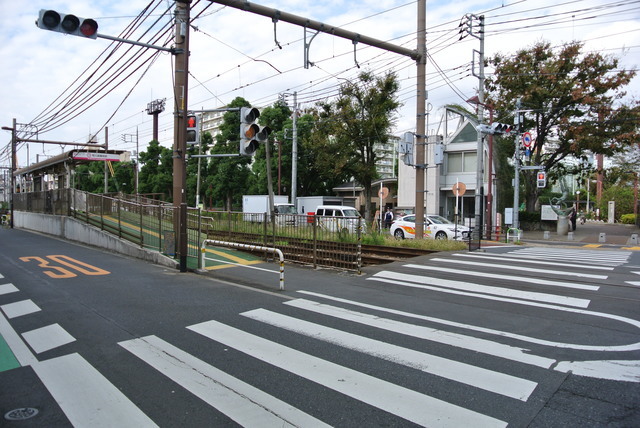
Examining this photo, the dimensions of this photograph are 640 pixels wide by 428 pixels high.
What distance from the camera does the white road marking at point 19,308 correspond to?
739 cm

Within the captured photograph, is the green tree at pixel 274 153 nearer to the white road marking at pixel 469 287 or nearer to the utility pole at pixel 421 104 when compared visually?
the utility pole at pixel 421 104

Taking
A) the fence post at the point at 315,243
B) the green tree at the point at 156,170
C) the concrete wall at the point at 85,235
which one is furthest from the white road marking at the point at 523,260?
the green tree at the point at 156,170

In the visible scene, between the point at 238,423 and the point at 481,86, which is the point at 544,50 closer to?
Result: the point at 481,86

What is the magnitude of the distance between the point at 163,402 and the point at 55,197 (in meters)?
24.4

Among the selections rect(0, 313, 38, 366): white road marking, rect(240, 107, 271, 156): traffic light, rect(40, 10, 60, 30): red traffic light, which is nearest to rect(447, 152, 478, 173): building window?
rect(240, 107, 271, 156): traffic light

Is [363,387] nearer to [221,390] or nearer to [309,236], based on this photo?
[221,390]

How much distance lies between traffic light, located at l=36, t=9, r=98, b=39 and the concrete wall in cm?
667

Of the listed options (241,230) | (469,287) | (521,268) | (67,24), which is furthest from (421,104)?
(67,24)

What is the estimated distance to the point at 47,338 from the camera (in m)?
6.02

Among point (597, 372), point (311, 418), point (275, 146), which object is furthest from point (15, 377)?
point (275, 146)

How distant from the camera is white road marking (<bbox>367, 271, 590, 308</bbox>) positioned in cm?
829

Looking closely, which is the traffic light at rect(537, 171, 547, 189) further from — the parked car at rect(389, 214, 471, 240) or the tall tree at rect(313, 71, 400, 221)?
the tall tree at rect(313, 71, 400, 221)

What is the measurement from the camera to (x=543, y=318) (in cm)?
707

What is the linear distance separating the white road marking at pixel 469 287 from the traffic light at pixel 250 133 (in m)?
4.90
